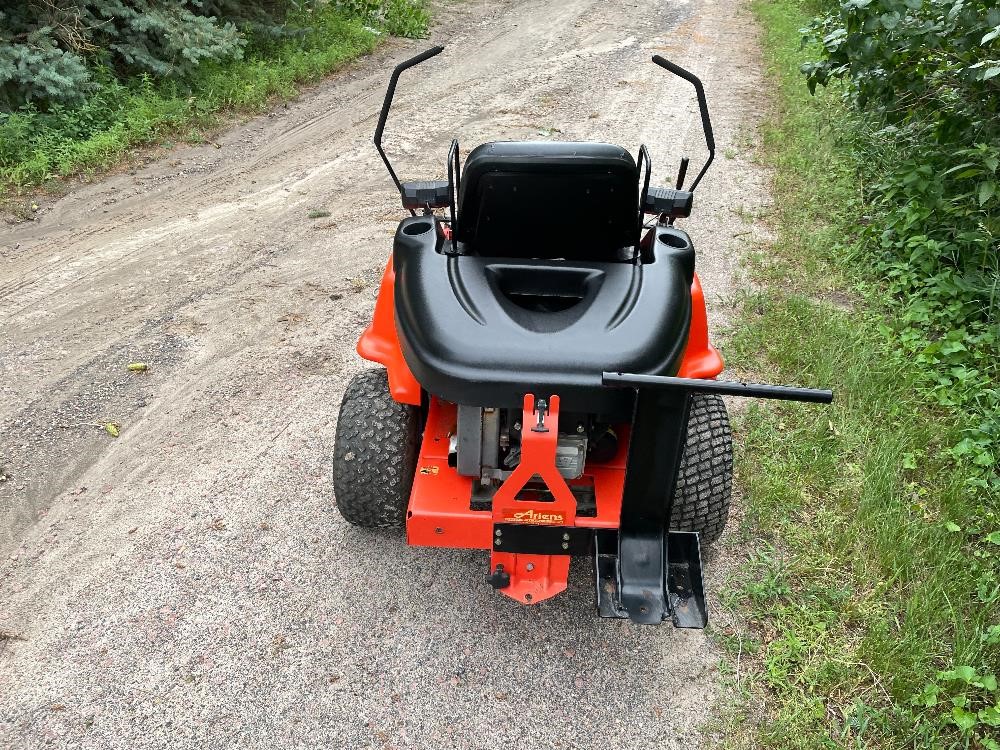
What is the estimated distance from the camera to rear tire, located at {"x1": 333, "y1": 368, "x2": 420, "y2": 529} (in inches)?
111

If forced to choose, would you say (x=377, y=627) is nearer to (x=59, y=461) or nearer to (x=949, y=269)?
(x=59, y=461)

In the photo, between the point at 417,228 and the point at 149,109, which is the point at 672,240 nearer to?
the point at 417,228

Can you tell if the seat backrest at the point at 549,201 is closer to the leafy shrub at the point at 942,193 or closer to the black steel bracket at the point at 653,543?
the black steel bracket at the point at 653,543

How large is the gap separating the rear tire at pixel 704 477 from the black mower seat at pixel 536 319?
0.48 metres

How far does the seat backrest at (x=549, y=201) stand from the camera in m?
2.60

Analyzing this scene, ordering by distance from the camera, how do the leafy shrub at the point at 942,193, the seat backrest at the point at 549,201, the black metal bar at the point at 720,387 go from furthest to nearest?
the leafy shrub at the point at 942,193, the seat backrest at the point at 549,201, the black metal bar at the point at 720,387

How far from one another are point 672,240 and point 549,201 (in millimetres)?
514

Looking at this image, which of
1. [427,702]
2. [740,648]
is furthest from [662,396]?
[427,702]

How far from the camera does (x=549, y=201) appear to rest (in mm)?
2670

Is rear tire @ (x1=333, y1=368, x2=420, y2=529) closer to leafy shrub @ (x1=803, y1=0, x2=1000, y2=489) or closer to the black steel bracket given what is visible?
the black steel bracket

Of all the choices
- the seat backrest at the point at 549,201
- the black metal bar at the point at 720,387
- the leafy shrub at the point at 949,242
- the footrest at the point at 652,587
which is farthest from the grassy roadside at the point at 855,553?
the seat backrest at the point at 549,201

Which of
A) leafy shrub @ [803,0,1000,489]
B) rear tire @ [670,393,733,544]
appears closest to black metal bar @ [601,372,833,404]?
rear tire @ [670,393,733,544]

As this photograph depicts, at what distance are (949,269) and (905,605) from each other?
8.18ft

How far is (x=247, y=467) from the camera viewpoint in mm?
3498
